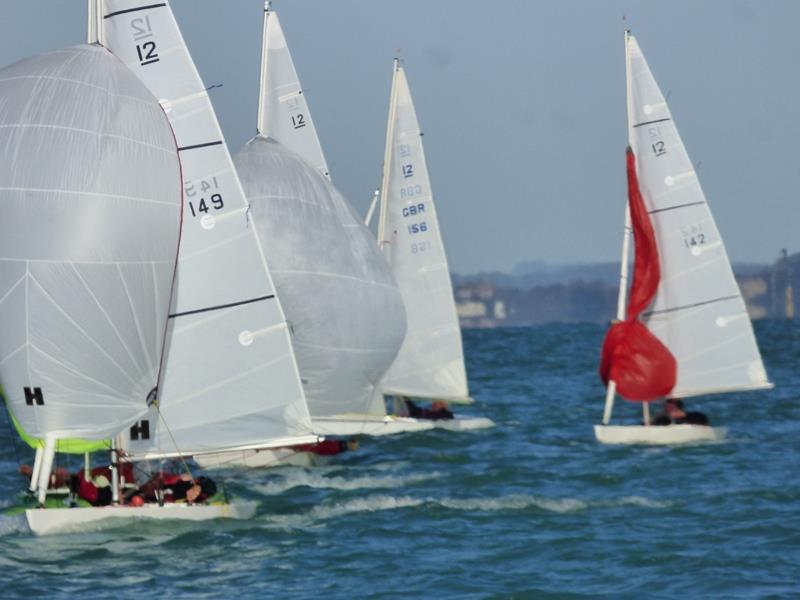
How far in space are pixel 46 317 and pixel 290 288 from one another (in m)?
9.33

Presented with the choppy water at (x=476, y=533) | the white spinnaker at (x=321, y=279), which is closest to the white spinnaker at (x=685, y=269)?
the choppy water at (x=476, y=533)

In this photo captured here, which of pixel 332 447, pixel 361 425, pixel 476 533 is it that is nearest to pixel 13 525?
pixel 476 533

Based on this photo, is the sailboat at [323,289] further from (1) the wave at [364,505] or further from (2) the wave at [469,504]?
(2) the wave at [469,504]

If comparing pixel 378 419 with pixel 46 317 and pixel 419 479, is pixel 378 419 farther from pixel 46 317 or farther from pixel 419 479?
pixel 46 317

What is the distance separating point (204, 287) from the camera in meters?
24.9

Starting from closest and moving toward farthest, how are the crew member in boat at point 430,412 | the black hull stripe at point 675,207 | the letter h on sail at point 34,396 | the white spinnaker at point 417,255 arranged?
the letter h on sail at point 34,396
the black hull stripe at point 675,207
the crew member in boat at point 430,412
the white spinnaker at point 417,255

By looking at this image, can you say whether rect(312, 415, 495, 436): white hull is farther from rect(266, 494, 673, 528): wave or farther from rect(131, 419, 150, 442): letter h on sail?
rect(131, 419, 150, 442): letter h on sail

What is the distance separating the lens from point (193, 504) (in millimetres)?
24172

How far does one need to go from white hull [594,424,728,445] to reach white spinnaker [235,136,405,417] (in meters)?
4.91

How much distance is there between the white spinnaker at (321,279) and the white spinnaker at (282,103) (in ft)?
17.9

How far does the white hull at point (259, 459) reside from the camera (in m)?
32.4

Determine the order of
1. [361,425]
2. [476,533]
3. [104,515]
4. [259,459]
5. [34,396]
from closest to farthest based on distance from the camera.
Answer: [34,396], [104,515], [476,533], [259,459], [361,425]

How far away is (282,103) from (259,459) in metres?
10.1

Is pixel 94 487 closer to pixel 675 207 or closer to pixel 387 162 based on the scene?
pixel 675 207
